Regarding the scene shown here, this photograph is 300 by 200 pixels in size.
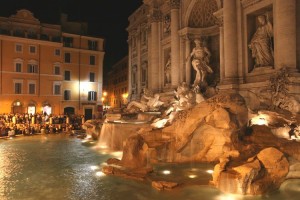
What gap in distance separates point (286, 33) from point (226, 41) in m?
3.24

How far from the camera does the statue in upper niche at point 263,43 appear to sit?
13.2 metres

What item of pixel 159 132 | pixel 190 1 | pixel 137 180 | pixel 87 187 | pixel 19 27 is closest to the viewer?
pixel 87 187

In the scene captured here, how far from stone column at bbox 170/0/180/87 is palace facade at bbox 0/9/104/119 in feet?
51.2

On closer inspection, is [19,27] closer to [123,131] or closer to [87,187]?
[123,131]

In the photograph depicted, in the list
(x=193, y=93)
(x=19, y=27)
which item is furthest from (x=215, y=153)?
(x=19, y=27)

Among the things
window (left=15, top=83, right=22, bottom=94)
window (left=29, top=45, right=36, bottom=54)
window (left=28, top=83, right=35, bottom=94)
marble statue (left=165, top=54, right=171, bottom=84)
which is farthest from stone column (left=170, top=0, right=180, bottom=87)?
window (left=15, top=83, right=22, bottom=94)

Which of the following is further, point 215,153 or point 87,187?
point 215,153

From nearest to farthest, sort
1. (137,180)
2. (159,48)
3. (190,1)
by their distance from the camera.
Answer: (137,180)
(190,1)
(159,48)

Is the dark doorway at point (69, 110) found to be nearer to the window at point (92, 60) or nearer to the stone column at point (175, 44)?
the window at point (92, 60)

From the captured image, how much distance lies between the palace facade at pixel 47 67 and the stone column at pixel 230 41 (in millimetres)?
21243

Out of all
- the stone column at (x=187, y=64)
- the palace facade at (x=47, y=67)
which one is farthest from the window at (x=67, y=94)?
the stone column at (x=187, y=64)

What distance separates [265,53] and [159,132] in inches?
263

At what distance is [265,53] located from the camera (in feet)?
43.5

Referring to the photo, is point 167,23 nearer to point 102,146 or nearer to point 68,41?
point 102,146
